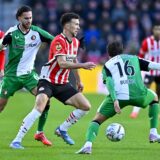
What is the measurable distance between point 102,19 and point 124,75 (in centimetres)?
1585

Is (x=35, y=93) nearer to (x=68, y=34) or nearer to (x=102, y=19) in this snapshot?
(x=68, y=34)

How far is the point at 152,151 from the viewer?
1037cm

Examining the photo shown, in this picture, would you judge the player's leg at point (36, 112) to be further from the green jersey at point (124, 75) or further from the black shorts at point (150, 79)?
the black shorts at point (150, 79)

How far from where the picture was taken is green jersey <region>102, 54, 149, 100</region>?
1014cm

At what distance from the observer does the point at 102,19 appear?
84.9ft

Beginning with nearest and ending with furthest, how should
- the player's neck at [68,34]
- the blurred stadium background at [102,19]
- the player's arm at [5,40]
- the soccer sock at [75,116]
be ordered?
the player's neck at [68,34], the soccer sock at [75,116], the player's arm at [5,40], the blurred stadium background at [102,19]

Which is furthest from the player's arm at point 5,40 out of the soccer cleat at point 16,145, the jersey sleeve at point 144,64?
the jersey sleeve at point 144,64

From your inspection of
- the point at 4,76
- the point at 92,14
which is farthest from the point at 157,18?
the point at 4,76

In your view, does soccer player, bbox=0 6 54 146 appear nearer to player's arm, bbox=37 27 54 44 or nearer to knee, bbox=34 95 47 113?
player's arm, bbox=37 27 54 44

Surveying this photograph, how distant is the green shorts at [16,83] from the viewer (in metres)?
11.3

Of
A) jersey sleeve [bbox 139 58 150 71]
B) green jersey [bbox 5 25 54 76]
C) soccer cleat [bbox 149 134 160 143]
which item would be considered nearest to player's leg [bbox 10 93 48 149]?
green jersey [bbox 5 25 54 76]

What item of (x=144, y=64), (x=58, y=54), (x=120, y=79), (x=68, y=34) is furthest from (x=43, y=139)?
(x=144, y=64)

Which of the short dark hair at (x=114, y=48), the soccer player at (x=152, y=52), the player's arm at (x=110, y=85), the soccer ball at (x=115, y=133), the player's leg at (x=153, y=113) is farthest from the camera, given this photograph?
the soccer player at (x=152, y=52)

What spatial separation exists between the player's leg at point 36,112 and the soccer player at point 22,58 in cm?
51
